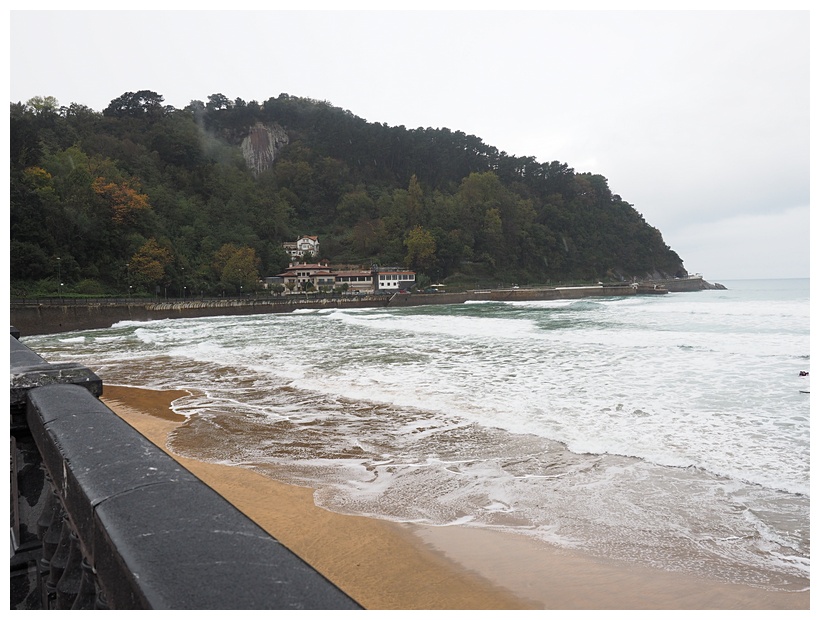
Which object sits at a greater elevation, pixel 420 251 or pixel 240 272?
pixel 420 251

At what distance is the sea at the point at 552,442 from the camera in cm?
427

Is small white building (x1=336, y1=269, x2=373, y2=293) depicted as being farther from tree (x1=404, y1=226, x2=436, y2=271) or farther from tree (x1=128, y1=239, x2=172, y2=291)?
tree (x1=128, y1=239, x2=172, y2=291)

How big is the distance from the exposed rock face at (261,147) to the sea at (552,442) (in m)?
109

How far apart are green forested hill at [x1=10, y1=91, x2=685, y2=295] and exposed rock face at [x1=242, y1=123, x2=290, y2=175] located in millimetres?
321

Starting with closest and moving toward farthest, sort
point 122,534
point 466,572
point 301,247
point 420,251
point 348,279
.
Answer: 1. point 122,534
2. point 466,572
3. point 348,279
4. point 420,251
5. point 301,247

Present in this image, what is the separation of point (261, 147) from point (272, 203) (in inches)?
1179

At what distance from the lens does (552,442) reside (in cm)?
658

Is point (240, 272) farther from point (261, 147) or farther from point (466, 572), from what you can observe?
point (466, 572)

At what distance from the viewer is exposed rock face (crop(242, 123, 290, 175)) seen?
115188 mm

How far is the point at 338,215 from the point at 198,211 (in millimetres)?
30816

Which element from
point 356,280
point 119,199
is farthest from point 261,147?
point 119,199

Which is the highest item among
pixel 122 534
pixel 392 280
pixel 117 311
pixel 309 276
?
pixel 309 276

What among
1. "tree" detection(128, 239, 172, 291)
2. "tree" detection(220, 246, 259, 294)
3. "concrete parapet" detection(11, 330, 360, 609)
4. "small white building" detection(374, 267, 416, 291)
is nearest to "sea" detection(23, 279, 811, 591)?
"concrete parapet" detection(11, 330, 360, 609)

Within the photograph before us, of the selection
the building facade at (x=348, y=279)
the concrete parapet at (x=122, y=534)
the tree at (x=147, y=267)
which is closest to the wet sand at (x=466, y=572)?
the concrete parapet at (x=122, y=534)
